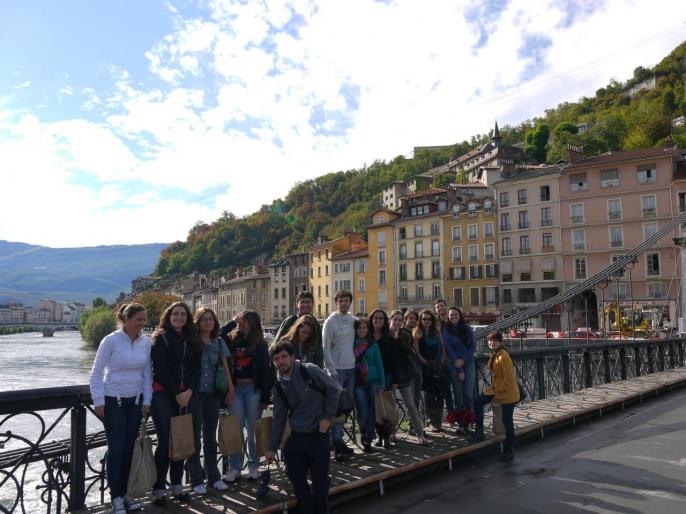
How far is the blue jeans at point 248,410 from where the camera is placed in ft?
18.1

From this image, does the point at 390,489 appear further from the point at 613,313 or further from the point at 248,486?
the point at 613,313

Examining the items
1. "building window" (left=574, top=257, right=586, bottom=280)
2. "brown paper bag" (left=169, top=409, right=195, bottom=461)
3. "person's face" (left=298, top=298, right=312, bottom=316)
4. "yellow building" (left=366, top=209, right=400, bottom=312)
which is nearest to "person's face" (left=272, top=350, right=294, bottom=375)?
"brown paper bag" (left=169, top=409, right=195, bottom=461)

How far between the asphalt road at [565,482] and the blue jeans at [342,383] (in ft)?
2.76

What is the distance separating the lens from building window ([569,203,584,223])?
4638 centimetres

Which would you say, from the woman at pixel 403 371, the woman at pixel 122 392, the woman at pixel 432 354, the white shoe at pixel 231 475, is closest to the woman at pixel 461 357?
the woman at pixel 432 354

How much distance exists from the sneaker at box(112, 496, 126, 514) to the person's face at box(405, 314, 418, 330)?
4.36 m

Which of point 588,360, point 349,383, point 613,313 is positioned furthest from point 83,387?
point 613,313

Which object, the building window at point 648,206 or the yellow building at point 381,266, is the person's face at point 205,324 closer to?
the building window at point 648,206

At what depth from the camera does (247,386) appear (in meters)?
5.51

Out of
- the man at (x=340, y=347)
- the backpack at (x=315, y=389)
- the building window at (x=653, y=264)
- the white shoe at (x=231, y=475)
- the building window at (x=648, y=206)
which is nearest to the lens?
the backpack at (x=315, y=389)

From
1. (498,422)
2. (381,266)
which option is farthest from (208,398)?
(381,266)

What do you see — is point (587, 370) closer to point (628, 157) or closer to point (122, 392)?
point (122, 392)

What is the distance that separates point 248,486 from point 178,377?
4.38 ft

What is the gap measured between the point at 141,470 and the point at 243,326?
5.35 ft
